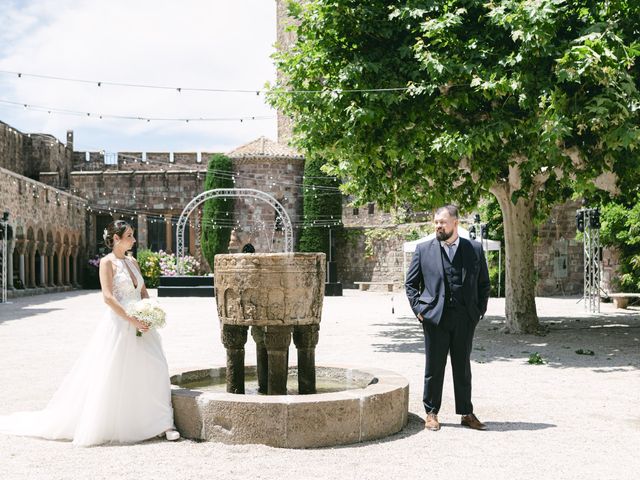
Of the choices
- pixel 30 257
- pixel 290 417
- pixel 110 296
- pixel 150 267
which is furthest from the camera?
pixel 150 267

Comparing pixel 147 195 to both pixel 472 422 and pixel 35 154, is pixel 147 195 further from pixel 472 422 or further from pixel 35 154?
pixel 472 422

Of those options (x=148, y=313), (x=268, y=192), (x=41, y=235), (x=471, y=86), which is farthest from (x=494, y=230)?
(x=148, y=313)

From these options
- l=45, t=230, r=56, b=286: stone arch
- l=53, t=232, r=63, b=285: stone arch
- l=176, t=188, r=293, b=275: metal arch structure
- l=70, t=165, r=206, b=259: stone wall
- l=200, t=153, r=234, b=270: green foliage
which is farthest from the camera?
l=70, t=165, r=206, b=259: stone wall

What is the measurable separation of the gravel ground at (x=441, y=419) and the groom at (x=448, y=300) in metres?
0.37

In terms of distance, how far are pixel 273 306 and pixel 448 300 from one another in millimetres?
1307

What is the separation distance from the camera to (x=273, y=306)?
5590 mm

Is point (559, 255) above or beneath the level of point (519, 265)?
above

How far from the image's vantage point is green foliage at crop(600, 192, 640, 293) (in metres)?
19.5

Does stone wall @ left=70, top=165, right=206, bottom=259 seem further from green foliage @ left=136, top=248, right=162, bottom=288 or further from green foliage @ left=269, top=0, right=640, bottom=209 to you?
green foliage @ left=269, top=0, right=640, bottom=209

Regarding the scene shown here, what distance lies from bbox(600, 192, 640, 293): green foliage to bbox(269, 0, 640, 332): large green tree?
8407 mm

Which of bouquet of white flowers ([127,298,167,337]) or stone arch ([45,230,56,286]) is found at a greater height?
stone arch ([45,230,56,286])

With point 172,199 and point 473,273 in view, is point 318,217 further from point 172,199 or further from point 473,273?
point 473,273

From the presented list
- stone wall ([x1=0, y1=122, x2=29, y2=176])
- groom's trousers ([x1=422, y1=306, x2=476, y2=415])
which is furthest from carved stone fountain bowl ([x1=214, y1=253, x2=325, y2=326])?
stone wall ([x1=0, y1=122, x2=29, y2=176])

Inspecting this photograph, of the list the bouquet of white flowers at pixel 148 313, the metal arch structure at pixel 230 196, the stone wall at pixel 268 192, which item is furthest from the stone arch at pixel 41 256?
the bouquet of white flowers at pixel 148 313
